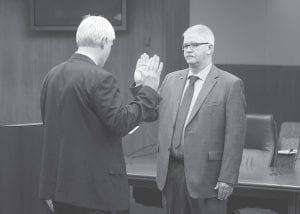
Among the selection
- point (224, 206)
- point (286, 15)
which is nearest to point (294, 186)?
point (224, 206)

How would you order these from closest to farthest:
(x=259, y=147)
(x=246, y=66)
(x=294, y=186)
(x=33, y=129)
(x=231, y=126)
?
1. (x=231, y=126)
2. (x=294, y=186)
3. (x=33, y=129)
4. (x=259, y=147)
5. (x=246, y=66)

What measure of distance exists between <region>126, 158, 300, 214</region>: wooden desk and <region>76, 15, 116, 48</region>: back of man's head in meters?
1.52

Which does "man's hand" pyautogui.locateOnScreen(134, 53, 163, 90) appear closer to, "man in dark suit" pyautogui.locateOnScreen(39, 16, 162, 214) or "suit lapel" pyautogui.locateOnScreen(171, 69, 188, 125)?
"man in dark suit" pyautogui.locateOnScreen(39, 16, 162, 214)

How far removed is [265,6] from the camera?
7266 mm

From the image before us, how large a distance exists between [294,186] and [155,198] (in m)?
1.06

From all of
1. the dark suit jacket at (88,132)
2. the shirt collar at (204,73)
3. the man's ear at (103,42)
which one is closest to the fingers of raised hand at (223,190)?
the shirt collar at (204,73)

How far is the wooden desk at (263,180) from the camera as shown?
3533 mm

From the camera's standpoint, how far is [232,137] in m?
2.98

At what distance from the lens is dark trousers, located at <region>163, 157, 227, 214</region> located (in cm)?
305

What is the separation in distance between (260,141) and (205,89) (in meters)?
1.57

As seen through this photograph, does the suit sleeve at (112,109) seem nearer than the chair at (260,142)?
Yes

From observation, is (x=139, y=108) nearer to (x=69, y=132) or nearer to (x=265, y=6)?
(x=69, y=132)

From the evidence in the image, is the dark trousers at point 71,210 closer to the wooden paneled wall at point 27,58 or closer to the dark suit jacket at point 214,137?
the dark suit jacket at point 214,137

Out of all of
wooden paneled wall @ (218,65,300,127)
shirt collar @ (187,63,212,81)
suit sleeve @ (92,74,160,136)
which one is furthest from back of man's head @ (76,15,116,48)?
wooden paneled wall @ (218,65,300,127)
